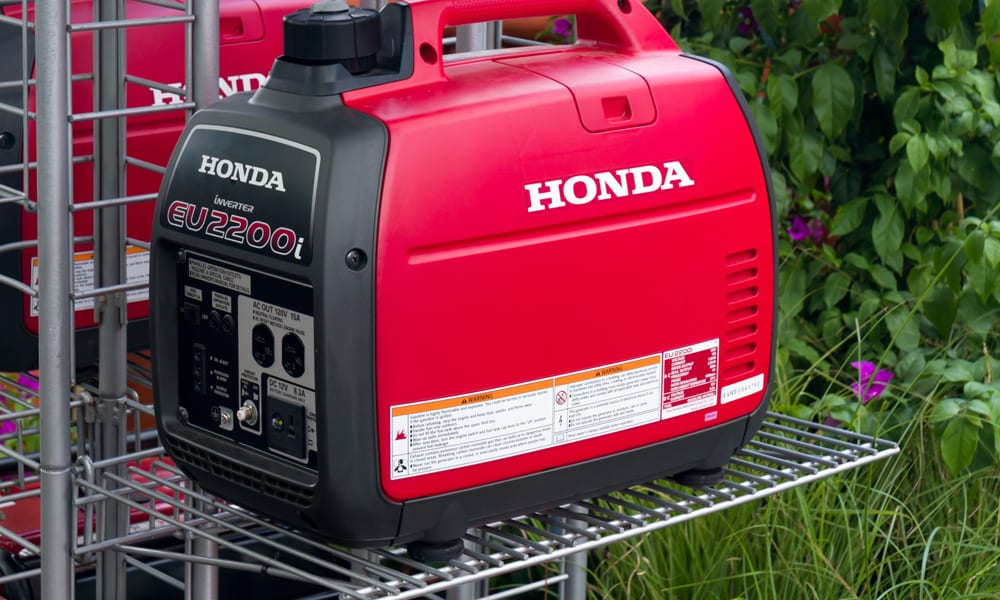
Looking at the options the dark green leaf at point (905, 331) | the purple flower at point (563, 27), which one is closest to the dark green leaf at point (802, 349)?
the dark green leaf at point (905, 331)

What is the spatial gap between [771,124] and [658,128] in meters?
1.11

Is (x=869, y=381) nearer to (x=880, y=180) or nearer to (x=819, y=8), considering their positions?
(x=880, y=180)

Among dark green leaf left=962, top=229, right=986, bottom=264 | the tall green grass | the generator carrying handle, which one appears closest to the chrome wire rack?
the generator carrying handle

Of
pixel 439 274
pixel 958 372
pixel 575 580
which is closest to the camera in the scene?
pixel 439 274

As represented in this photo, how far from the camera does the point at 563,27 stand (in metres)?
2.33

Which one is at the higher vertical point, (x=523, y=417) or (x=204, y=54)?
(x=204, y=54)

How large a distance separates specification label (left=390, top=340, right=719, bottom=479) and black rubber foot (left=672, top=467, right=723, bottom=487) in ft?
0.22

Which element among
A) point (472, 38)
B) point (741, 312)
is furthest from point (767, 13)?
point (741, 312)

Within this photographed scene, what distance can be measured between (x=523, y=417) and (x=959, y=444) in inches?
40.8

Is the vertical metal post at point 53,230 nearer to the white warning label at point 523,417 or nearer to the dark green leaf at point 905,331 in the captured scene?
the white warning label at point 523,417

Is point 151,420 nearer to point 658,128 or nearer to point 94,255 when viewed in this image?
point 94,255

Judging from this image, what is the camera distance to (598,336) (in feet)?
A: 3.34

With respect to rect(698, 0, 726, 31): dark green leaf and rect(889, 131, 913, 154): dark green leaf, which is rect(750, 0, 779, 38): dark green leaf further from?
rect(889, 131, 913, 154): dark green leaf

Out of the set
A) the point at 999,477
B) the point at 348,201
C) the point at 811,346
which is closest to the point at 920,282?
the point at 811,346
